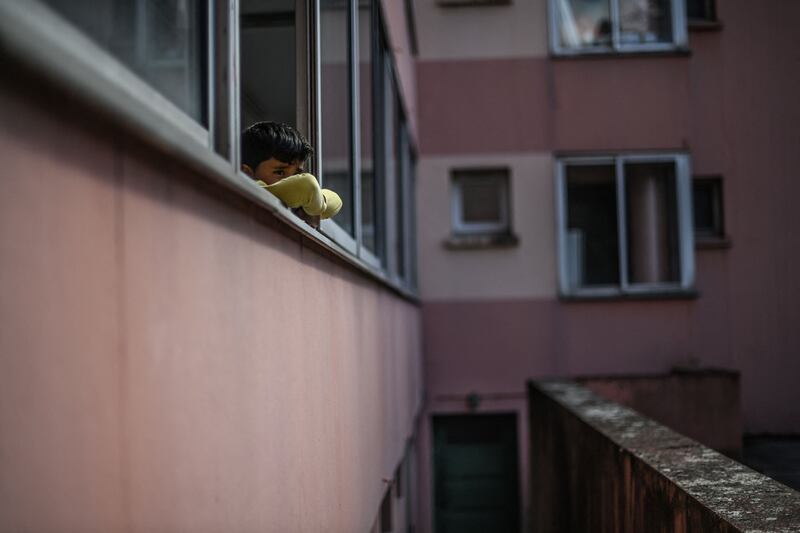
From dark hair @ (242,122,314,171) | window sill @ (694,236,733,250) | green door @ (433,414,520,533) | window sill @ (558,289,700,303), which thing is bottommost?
green door @ (433,414,520,533)

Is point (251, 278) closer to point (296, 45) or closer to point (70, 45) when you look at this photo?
point (70, 45)

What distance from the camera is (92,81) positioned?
2.91 feet

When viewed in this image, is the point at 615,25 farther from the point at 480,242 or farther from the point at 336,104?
the point at 336,104

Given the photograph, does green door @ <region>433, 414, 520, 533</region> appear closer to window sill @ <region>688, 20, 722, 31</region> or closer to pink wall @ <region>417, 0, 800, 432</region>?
pink wall @ <region>417, 0, 800, 432</region>

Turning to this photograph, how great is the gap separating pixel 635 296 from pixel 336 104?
281 inches

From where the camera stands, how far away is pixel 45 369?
2.77 ft

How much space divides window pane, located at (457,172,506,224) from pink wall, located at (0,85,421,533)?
8202 millimetres

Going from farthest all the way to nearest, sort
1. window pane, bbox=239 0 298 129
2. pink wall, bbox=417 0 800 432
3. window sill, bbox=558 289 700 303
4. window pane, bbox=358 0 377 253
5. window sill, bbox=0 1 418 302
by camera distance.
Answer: pink wall, bbox=417 0 800 432, window sill, bbox=558 289 700 303, window pane, bbox=358 0 377 253, window pane, bbox=239 0 298 129, window sill, bbox=0 1 418 302

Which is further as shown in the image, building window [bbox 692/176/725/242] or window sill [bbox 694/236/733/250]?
building window [bbox 692/176/725/242]

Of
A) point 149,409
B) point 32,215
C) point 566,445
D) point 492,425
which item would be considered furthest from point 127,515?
point 492,425

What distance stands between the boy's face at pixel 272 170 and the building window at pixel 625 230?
7.92m

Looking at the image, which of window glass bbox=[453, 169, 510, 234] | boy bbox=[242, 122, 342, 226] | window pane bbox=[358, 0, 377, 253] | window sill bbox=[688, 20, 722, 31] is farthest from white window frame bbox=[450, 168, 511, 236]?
boy bbox=[242, 122, 342, 226]

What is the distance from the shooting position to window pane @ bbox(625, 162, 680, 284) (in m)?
9.88

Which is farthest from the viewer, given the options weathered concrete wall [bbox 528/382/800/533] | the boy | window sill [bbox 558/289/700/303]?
window sill [bbox 558/289/700/303]
